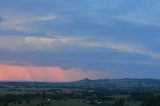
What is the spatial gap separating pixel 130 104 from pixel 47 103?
3831 centimetres

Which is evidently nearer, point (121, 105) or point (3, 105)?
point (3, 105)

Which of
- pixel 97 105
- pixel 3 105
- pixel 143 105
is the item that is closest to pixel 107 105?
pixel 97 105

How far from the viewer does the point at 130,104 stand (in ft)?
623

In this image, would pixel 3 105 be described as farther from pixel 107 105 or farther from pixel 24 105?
pixel 107 105

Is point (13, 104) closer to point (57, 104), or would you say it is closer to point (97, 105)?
point (57, 104)

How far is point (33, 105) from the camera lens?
6969 inches

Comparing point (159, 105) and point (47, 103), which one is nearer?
point (159, 105)

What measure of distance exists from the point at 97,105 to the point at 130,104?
50.8ft

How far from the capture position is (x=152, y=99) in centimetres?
19150

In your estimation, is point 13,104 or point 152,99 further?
point 152,99

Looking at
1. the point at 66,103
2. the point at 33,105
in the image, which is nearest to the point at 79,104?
the point at 66,103

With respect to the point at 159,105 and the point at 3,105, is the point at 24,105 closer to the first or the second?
the point at 3,105

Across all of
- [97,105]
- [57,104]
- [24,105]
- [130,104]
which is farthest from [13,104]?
[130,104]

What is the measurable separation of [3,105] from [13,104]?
8972mm
